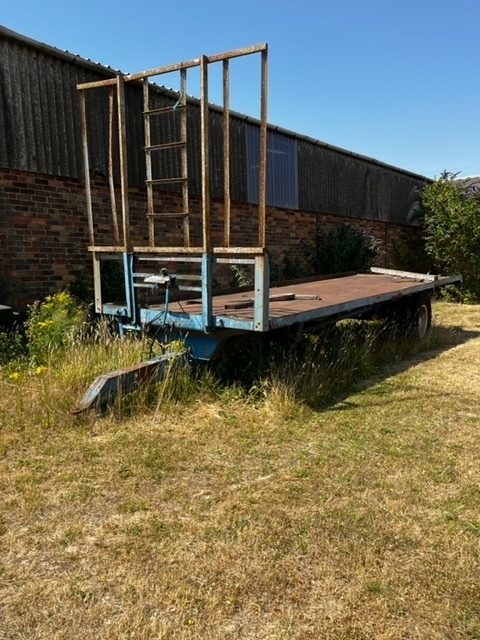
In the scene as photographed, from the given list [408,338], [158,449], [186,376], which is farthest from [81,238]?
[408,338]

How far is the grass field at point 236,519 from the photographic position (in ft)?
6.73

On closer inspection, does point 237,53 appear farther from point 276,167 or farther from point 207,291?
point 276,167

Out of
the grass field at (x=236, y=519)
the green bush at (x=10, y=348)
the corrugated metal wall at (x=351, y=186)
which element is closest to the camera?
the grass field at (x=236, y=519)

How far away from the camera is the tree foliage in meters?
13.0

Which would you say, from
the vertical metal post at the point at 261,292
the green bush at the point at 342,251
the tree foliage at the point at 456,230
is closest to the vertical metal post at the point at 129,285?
the vertical metal post at the point at 261,292

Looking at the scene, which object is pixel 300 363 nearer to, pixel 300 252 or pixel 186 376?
pixel 186 376

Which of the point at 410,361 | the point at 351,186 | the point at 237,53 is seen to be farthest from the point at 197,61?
the point at 351,186

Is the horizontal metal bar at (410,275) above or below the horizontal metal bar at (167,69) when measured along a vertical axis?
below

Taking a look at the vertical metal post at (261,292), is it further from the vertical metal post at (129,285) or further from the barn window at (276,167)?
the barn window at (276,167)

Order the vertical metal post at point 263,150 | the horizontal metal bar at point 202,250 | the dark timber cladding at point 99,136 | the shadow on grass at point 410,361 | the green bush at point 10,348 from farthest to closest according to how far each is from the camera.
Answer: the dark timber cladding at point 99,136 < the green bush at point 10,348 < the shadow on grass at point 410,361 < the vertical metal post at point 263,150 < the horizontal metal bar at point 202,250

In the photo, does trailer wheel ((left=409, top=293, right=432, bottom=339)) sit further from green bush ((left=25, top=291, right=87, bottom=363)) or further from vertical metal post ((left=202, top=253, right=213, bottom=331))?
green bush ((left=25, top=291, right=87, bottom=363))

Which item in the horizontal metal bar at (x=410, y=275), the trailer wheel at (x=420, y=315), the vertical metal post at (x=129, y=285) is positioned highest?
the vertical metal post at (x=129, y=285)

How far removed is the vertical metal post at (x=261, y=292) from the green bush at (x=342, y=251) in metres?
8.03

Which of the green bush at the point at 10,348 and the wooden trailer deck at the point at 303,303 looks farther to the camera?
the green bush at the point at 10,348
